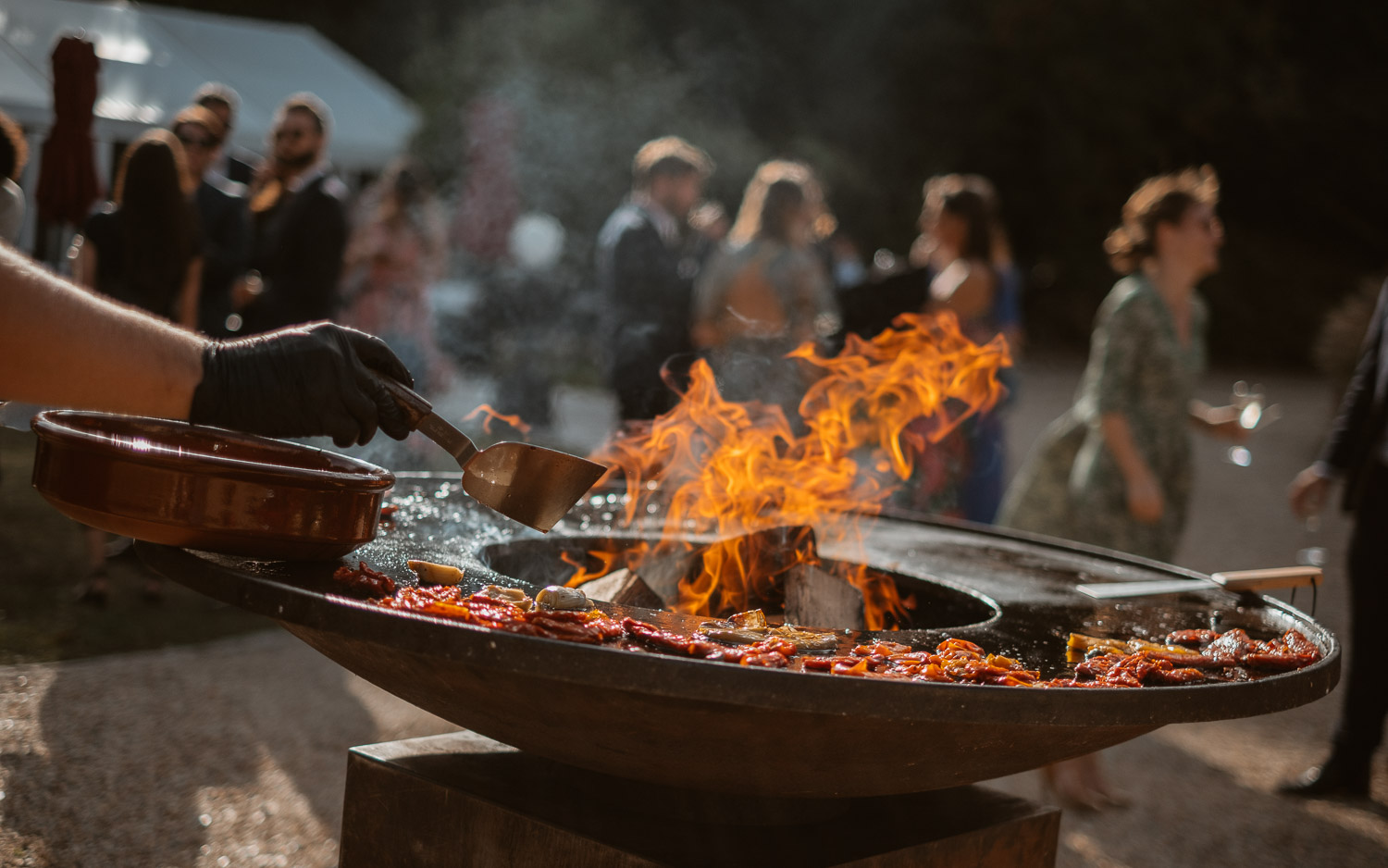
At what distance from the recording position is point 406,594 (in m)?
1.84

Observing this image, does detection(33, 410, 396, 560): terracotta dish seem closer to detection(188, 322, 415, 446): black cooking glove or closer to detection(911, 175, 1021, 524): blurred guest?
detection(188, 322, 415, 446): black cooking glove

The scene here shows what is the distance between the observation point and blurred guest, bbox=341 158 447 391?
7645mm

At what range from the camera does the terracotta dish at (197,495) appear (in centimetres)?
168

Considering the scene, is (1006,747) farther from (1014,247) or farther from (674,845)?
(1014,247)

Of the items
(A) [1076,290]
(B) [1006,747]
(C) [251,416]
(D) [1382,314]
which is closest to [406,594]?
(C) [251,416]

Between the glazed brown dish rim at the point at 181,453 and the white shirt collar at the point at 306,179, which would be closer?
the glazed brown dish rim at the point at 181,453

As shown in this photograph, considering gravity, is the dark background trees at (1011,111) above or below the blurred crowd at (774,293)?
above

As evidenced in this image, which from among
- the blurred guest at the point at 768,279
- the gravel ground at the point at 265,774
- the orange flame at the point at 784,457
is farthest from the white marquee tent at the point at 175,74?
the orange flame at the point at 784,457

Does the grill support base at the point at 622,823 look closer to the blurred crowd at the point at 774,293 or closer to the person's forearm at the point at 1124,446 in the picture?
the blurred crowd at the point at 774,293

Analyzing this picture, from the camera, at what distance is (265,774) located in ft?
11.3

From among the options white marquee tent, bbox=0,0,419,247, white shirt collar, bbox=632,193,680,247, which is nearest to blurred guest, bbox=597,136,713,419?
white shirt collar, bbox=632,193,680,247

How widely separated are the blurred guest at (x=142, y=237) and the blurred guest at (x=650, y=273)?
2176 millimetres

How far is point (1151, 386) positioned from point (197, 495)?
3.36 metres

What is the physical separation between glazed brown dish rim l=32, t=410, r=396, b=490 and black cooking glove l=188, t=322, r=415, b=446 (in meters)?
0.08
